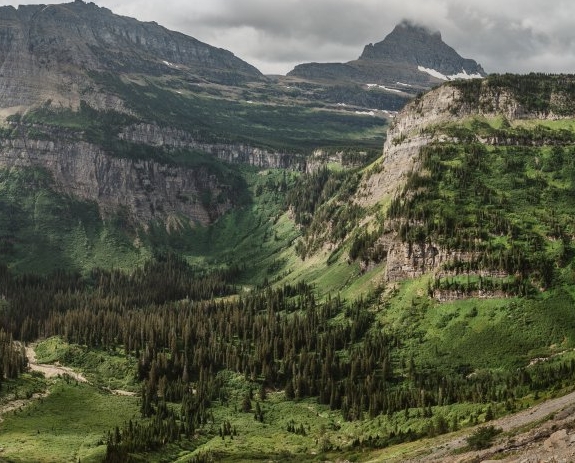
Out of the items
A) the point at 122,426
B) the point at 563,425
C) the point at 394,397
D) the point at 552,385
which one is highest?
the point at 563,425

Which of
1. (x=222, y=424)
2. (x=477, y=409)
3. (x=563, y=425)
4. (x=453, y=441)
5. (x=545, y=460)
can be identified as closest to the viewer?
(x=545, y=460)

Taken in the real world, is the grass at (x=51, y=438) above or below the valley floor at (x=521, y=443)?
A: below

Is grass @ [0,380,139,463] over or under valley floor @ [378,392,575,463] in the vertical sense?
under

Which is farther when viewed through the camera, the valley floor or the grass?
the grass

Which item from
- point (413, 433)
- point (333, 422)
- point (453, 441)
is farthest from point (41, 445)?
point (453, 441)

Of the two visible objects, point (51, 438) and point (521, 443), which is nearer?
point (521, 443)

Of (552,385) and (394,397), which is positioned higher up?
(552,385)

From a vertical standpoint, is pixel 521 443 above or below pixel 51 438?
above

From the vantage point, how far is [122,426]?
635ft

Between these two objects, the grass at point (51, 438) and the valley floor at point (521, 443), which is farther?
the grass at point (51, 438)

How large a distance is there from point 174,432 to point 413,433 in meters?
67.8

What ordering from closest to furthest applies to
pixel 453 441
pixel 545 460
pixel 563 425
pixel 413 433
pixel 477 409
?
pixel 545 460 → pixel 563 425 → pixel 453 441 → pixel 413 433 → pixel 477 409

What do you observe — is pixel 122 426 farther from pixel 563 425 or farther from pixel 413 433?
pixel 563 425

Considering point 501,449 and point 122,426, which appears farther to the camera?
point 122,426
